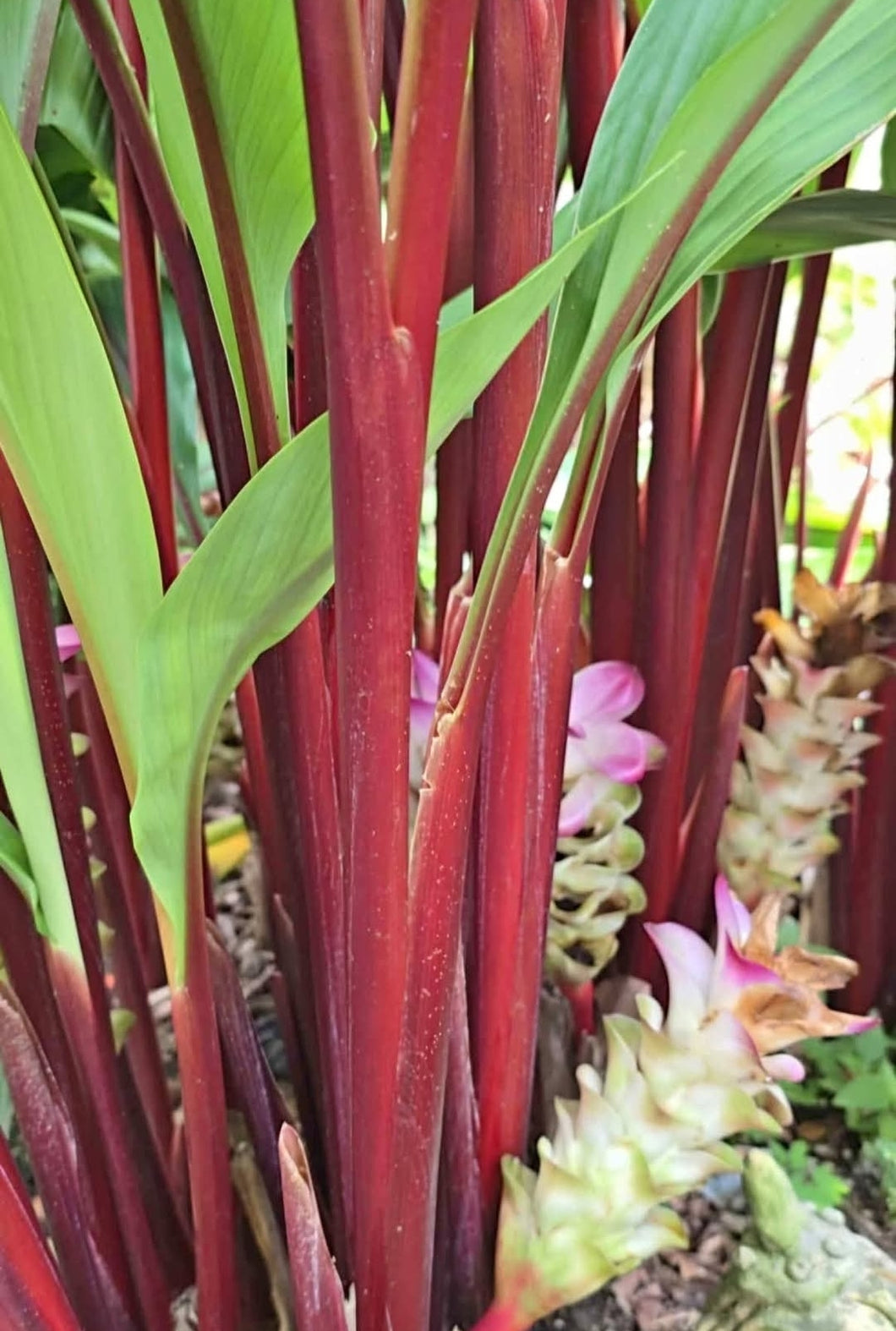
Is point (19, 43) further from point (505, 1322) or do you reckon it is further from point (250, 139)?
point (505, 1322)

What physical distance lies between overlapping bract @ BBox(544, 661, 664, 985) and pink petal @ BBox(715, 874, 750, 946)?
0.12 ft

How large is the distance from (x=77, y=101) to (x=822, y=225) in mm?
267

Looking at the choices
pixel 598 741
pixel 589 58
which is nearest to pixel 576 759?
pixel 598 741

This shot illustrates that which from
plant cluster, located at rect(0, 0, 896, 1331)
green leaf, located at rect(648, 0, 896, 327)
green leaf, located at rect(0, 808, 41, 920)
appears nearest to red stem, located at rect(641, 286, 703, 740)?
plant cluster, located at rect(0, 0, 896, 1331)

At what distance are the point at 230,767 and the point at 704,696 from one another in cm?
23

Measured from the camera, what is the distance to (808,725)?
1.32 ft

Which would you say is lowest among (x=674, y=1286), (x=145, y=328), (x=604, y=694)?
(x=674, y=1286)

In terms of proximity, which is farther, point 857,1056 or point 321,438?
point 857,1056

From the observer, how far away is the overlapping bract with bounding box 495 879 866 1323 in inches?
11.9

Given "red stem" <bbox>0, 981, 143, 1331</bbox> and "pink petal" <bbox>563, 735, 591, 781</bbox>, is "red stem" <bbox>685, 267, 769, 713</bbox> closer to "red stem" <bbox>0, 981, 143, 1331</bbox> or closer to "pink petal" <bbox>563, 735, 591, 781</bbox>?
"pink petal" <bbox>563, 735, 591, 781</bbox>

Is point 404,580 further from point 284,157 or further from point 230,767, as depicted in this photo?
point 230,767

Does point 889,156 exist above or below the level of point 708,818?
above

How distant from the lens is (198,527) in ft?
1.82

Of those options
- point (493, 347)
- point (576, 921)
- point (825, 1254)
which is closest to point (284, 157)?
point (493, 347)
